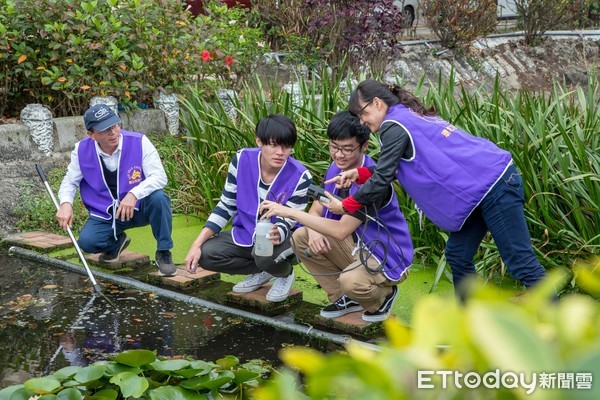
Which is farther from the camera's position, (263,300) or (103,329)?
(263,300)

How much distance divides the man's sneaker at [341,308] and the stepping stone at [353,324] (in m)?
0.03

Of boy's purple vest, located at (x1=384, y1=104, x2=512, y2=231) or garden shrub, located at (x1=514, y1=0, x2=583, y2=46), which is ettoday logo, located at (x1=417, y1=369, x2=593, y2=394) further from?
garden shrub, located at (x1=514, y1=0, x2=583, y2=46)

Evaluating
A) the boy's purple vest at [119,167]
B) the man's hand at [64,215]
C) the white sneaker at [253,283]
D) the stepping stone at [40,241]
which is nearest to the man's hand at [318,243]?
the white sneaker at [253,283]

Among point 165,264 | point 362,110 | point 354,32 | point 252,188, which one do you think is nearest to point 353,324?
point 252,188

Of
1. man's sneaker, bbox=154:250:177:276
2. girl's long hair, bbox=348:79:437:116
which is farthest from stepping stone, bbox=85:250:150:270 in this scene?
girl's long hair, bbox=348:79:437:116

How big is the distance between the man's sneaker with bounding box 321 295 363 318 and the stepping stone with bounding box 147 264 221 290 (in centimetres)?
106

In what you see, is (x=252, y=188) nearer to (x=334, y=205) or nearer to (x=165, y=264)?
(x=334, y=205)

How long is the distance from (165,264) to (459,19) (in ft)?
31.6

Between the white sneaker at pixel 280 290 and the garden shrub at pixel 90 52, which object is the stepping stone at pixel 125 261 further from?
the garden shrub at pixel 90 52

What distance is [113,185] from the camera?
5.36m

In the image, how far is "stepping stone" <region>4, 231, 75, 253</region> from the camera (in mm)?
5918

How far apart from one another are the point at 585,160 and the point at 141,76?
418 centimetres

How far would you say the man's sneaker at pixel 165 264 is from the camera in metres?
5.21

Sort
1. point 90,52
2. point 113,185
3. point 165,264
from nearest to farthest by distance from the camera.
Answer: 1. point 165,264
2. point 113,185
3. point 90,52
